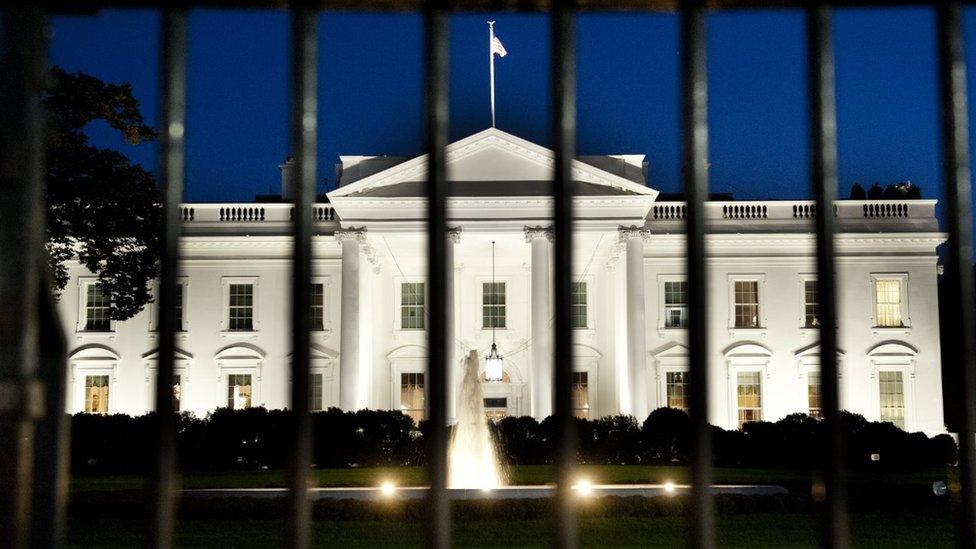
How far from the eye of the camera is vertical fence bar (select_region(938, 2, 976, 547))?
230 centimetres

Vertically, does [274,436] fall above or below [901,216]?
below

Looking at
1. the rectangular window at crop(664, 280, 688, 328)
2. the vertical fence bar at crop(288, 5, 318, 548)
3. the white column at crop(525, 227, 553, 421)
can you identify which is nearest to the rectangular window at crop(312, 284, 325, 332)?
the white column at crop(525, 227, 553, 421)

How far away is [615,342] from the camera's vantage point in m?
36.6

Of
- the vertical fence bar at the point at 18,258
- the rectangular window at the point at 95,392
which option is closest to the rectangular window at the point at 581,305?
the rectangular window at the point at 95,392

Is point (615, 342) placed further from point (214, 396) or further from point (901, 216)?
point (214, 396)

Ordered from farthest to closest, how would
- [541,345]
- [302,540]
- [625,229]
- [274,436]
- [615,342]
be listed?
[615,342]
[625,229]
[541,345]
[274,436]
[302,540]

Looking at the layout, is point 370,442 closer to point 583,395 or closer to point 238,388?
point 583,395

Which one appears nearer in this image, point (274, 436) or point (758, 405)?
point (274, 436)

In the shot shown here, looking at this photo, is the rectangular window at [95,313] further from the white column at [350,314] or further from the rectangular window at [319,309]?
the white column at [350,314]

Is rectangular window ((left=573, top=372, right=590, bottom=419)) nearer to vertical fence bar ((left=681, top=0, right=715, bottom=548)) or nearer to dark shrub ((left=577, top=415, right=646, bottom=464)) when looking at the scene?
dark shrub ((left=577, top=415, right=646, bottom=464))

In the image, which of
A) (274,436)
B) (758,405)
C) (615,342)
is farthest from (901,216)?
(274,436)

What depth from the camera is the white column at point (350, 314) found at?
33969 millimetres

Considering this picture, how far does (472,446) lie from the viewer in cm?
2017

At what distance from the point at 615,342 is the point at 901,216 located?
10726mm
